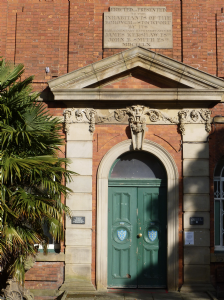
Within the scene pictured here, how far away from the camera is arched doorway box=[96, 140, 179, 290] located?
9.20 m

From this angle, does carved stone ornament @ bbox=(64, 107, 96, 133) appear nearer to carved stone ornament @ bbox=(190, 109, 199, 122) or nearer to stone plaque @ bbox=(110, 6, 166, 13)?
carved stone ornament @ bbox=(190, 109, 199, 122)

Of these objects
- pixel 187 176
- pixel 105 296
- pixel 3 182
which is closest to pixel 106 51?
pixel 187 176

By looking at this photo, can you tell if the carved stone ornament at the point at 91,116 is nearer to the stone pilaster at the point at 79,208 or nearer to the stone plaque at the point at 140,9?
the stone pilaster at the point at 79,208

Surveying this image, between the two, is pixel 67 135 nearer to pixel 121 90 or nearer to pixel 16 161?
pixel 121 90

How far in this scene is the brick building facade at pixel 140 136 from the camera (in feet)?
30.2

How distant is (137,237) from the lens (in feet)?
31.1

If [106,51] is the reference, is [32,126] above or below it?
below

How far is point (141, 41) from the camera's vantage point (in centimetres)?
1002

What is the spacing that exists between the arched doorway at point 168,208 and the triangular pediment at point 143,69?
5.46ft

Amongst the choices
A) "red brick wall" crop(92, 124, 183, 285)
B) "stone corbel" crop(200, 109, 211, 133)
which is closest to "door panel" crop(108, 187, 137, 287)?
"red brick wall" crop(92, 124, 183, 285)

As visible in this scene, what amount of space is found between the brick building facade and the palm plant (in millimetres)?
1180

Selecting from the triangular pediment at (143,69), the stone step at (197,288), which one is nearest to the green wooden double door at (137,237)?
the stone step at (197,288)

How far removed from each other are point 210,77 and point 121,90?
2.18 m

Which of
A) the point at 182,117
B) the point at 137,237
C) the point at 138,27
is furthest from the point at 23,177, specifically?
the point at 138,27
